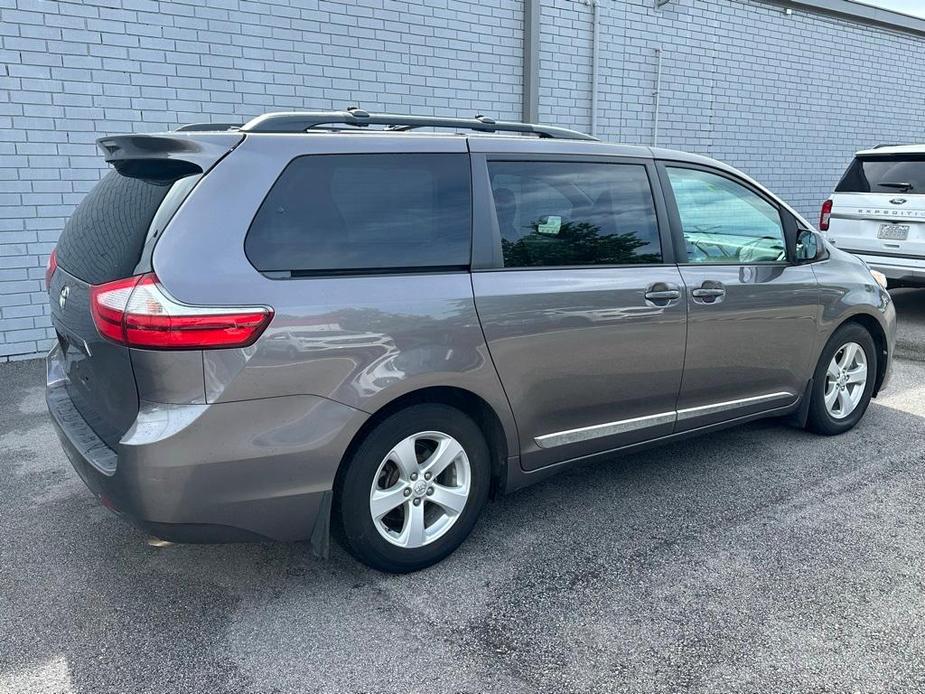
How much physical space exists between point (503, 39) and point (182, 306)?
23.1 feet

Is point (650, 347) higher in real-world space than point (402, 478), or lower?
higher

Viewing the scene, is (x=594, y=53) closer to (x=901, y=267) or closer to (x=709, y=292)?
(x=901, y=267)

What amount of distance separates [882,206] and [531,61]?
4123mm

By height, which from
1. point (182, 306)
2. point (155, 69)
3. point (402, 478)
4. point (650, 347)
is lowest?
point (402, 478)

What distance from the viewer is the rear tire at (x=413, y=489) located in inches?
114

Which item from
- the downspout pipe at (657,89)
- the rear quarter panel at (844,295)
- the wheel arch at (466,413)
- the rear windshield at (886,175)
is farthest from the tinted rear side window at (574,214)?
the downspout pipe at (657,89)

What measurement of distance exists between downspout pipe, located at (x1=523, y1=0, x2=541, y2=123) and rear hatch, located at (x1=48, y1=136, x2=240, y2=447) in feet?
20.7

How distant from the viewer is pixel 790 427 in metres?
4.92

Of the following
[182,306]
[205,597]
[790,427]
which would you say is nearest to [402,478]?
[205,597]

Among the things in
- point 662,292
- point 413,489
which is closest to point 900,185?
point 662,292

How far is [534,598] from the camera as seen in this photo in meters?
2.95

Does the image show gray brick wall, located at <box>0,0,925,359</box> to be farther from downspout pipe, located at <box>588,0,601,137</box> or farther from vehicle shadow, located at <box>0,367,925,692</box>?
vehicle shadow, located at <box>0,367,925,692</box>

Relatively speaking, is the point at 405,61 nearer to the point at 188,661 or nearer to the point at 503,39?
the point at 503,39

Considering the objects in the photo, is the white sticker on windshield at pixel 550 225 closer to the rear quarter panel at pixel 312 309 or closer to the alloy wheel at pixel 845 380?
the rear quarter panel at pixel 312 309
